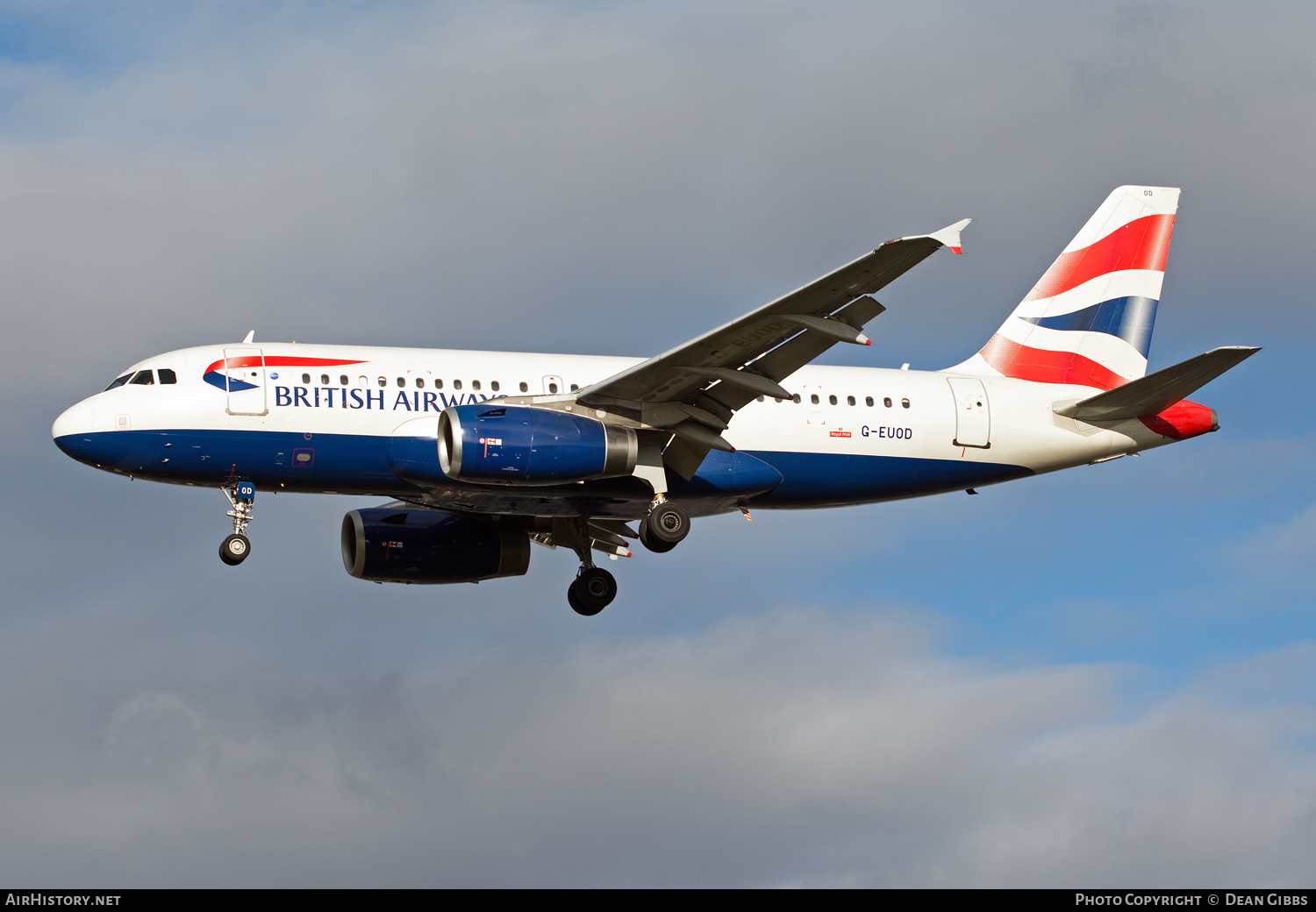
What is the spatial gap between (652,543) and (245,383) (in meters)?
9.54

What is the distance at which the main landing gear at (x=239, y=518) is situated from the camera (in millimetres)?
34750

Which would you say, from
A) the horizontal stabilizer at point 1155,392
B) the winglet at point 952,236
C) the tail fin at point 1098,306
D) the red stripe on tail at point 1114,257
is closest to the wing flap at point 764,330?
the winglet at point 952,236

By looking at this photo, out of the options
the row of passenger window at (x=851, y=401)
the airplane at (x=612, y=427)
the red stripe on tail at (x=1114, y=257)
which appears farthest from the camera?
the red stripe on tail at (x=1114, y=257)

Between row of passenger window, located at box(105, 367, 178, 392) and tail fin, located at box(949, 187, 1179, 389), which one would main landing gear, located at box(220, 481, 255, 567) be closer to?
row of passenger window, located at box(105, 367, 178, 392)

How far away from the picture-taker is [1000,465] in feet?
129

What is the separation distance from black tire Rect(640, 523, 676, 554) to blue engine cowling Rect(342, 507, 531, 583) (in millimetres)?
6267

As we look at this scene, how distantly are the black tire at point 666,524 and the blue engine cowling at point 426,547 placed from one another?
6518 mm

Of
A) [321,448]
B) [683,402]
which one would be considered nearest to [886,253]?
[683,402]

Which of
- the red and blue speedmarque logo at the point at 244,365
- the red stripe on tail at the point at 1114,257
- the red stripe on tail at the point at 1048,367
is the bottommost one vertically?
the red and blue speedmarque logo at the point at 244,365

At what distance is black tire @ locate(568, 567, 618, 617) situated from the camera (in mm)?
40812

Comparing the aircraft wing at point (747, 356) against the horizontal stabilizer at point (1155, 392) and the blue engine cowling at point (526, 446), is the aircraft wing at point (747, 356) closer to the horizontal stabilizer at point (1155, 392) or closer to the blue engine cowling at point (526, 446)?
the blue engine cowling at point (526, 446)

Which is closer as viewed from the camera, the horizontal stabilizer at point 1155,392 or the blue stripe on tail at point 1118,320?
the horizontal stabilizer at point 1155,392

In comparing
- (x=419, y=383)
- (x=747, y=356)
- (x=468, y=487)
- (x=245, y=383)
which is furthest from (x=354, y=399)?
(x=747, y=356)

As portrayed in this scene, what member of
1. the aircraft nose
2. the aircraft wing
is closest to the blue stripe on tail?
the aircraft wing
